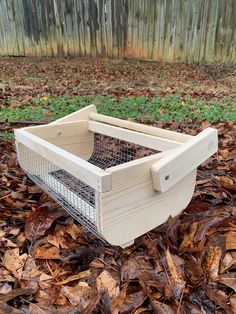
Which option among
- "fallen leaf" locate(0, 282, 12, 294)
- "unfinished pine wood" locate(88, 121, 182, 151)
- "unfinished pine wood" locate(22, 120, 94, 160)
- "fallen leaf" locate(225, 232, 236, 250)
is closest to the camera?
"fallen leaf" locate(0, 282, 12, 294)

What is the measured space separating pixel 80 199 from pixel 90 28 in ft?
19.0

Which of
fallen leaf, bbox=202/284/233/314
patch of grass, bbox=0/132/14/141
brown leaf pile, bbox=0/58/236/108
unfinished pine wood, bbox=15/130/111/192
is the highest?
unfinished pine wood, bbox=15/130/111/192

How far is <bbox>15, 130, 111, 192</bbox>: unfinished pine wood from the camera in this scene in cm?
115

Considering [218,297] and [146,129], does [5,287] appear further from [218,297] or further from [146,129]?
[146,129]

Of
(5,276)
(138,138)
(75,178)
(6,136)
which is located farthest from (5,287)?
(6,136)

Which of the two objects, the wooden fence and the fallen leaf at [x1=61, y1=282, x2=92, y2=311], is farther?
the wooden fence

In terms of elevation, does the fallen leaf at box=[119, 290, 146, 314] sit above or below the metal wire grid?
below

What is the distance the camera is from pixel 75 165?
1.28 meters

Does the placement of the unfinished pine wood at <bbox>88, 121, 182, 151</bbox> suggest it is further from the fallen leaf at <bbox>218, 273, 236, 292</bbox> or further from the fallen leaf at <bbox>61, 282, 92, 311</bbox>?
the fallen leaf at <bbox>61, 282, 92, 311</bbox>

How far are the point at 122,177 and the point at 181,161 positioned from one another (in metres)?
0.31

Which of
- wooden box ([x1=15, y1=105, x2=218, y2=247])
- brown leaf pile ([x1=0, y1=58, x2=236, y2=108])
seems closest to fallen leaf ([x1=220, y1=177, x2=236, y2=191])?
wooden box ([x1=15, y1=105, x2=218, y2=247])

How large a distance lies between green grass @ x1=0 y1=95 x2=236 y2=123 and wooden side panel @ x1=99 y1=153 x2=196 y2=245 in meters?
2.08

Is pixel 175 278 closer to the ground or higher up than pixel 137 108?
higher up

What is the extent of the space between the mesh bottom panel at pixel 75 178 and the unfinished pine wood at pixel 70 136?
0.12 metres
